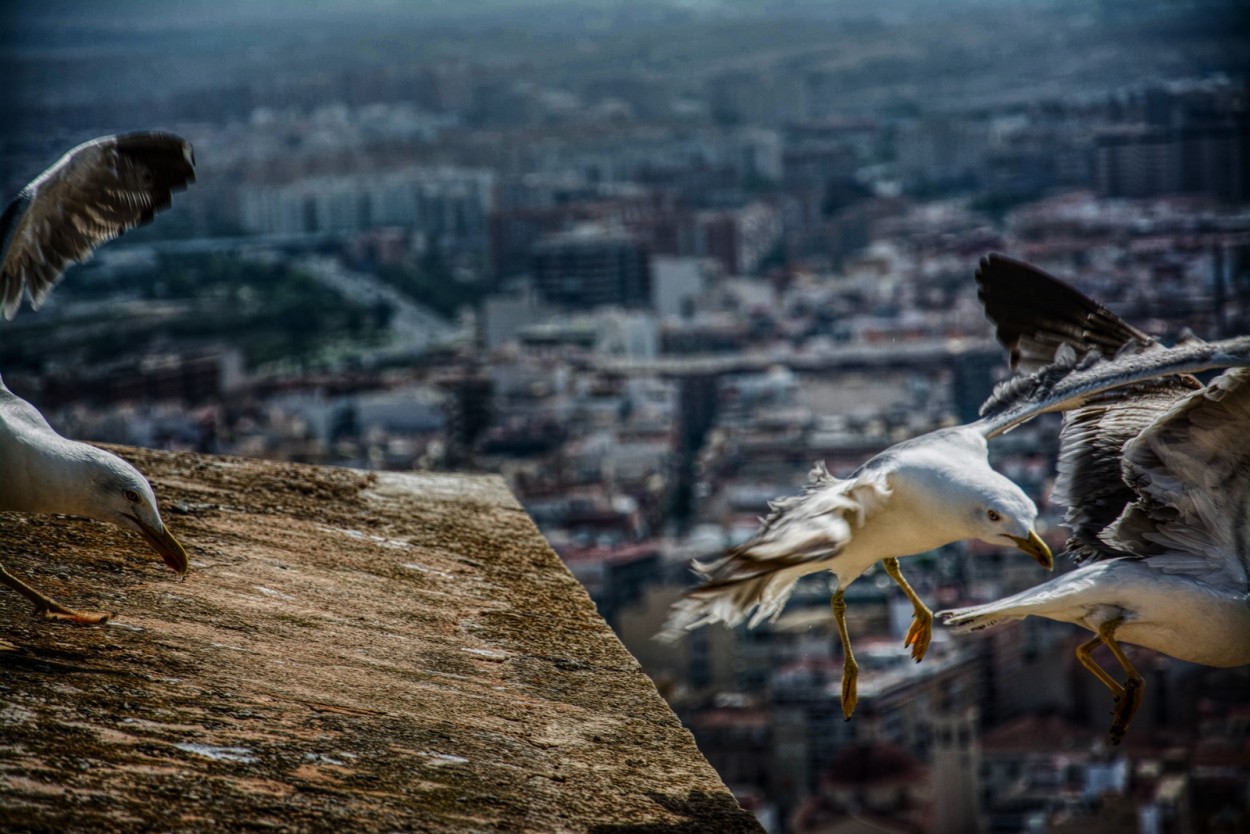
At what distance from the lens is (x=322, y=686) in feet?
7.70

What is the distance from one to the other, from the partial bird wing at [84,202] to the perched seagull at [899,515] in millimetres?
Result: 893

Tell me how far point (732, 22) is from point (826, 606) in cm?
9512

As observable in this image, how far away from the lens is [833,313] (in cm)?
4800

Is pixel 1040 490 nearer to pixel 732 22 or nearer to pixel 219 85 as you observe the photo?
pixel 219 85

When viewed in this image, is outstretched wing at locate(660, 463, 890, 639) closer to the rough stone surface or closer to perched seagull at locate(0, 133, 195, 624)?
the rough stone surface

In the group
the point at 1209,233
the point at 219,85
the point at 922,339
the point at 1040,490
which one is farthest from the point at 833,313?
the point at 219,85

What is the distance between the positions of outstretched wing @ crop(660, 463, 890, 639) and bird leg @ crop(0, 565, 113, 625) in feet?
2.03

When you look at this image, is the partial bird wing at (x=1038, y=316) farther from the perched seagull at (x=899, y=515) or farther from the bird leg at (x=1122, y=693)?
the bird leg at (x=1122, y=693)

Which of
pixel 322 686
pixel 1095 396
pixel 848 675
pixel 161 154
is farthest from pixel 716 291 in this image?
pixel 322 686

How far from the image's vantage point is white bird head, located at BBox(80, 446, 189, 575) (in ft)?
7.64

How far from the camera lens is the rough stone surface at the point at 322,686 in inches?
79.2

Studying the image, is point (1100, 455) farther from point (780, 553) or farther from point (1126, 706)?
point (780, 553)

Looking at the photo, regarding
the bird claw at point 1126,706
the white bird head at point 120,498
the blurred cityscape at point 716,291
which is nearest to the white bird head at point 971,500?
the bird claw at point 1126,706

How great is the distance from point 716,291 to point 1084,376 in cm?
4925
